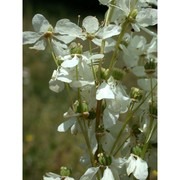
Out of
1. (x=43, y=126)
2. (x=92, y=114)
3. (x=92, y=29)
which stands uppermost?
(x=92, y=29)

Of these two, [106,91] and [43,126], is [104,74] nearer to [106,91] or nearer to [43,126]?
[106,91]

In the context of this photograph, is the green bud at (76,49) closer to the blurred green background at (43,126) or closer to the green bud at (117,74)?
the green bud at (117,74)

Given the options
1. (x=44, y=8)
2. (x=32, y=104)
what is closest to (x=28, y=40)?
(x=32, y=104)

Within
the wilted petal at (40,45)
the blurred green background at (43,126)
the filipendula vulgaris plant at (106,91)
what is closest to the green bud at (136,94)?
the filipendula vulgaris plant at (106,91)

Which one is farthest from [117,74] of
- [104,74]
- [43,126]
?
[43,126]
